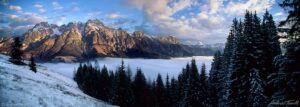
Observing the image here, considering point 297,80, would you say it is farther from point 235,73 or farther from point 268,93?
point 235,73

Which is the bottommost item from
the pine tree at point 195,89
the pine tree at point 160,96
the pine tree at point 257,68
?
the pine tree at point 160,96

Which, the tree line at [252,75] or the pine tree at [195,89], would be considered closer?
the tree line at [252,75]

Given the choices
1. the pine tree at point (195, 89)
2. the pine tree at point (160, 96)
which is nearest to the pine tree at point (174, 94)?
the pine tree at point (160, 96)

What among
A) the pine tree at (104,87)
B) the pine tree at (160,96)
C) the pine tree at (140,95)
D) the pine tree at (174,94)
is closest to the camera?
the pine tree at (174,94)

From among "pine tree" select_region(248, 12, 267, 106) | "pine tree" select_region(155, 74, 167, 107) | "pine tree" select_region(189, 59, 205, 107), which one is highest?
"pine tree" select_region(248, 12, 267, 106)

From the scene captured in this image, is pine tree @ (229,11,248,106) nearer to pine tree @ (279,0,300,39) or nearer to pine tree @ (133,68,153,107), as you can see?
pine tree @ (279,0,300,39)

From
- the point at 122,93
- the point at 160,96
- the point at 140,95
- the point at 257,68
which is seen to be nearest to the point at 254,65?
the point at 257,68

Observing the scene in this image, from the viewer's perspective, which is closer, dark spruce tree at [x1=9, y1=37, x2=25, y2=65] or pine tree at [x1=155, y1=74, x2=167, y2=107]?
dark spruce tree at [x1=9, y1=37, x2=25, y2=65]

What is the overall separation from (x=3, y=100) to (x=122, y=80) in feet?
128

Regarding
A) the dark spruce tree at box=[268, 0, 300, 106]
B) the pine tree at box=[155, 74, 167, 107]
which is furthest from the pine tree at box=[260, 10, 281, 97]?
the pine tree at box=[155, 74, 167, 107]

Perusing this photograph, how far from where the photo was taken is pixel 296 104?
1463cm

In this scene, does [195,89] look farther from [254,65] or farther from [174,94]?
[174,94]

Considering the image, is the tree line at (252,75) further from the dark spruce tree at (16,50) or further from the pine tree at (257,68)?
the dark spruce tree at (16,50)

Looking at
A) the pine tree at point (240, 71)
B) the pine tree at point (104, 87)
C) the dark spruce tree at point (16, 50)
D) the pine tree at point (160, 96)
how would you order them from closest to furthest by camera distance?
1. the pine tree at point (240, 71)
2. the dark spruce tree at point (16, 50)
3. the pine tree at point (160, 96)
4. the pine tree at point (104, 87)
